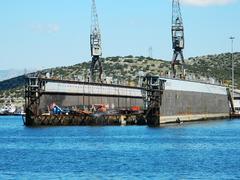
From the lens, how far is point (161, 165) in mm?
78625

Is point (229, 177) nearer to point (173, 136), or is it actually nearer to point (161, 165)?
point (161, 165)

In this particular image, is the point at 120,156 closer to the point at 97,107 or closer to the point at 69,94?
the point at 69,94

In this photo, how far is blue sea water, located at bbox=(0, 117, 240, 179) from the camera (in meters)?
71.8

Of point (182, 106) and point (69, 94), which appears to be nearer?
point (182, 106)

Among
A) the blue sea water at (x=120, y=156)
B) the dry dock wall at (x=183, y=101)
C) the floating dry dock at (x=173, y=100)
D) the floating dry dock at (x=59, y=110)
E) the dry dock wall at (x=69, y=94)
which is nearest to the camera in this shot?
the blue sea water at (x=120, y=156)

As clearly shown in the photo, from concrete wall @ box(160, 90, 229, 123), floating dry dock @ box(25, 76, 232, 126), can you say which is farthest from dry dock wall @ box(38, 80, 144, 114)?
concrete wall @ box(160, 90, 229, 123)

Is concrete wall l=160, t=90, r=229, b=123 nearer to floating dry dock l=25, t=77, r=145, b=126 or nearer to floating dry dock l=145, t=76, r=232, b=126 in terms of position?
floating dry dock l=145, t=76, r=232, b=126

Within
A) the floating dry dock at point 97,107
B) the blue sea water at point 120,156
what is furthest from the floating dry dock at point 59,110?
the blue sea water at point 120,156

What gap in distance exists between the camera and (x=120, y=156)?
87.8 metres

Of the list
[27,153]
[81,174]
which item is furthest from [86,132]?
[81,174]

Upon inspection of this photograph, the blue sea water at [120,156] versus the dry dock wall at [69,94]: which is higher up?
the dry dock wall at [69,94]

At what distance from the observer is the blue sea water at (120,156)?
236ft

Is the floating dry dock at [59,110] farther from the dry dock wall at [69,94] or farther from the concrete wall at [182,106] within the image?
the concrete wall at [182,106]

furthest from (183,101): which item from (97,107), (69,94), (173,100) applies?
(69,94)
